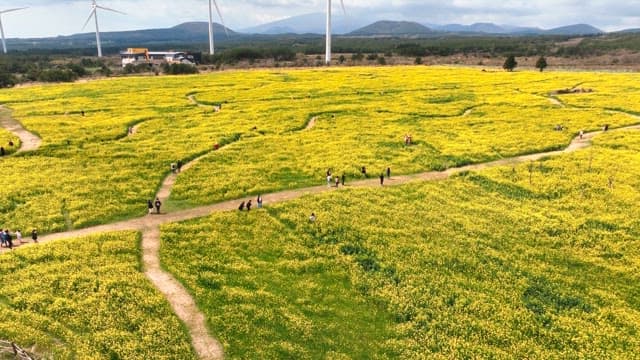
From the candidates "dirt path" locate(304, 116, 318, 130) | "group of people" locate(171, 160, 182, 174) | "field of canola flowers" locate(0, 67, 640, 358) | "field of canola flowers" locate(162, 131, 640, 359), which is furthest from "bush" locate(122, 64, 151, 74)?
"field of canola flowers" locate(162, 131, 640, 359)

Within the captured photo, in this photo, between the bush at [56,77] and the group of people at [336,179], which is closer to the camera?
the group of people at [336,179]

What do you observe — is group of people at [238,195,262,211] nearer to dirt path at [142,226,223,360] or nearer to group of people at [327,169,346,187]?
dirt path at [142,226,223,360]

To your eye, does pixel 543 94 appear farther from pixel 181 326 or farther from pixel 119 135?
pixel 181 326

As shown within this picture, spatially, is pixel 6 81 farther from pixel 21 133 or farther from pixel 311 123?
pixel 311 123

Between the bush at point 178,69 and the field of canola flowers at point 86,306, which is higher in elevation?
the bush at point 178,69

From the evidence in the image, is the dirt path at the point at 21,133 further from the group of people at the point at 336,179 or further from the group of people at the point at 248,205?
the group of people at the point at 336,179

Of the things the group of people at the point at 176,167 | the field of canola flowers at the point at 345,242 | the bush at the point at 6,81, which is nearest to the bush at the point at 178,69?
the bush at the point at 6,81

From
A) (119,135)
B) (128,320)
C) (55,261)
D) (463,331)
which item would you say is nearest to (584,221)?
(463,331)

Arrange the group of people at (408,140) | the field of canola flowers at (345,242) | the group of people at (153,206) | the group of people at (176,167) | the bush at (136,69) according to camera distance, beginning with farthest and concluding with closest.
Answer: the bush at (136,69)
the group of people at (408,140)
the group of people at (176,167)
the group of people at (153,206)
the field of canola flowers at (345,242)
